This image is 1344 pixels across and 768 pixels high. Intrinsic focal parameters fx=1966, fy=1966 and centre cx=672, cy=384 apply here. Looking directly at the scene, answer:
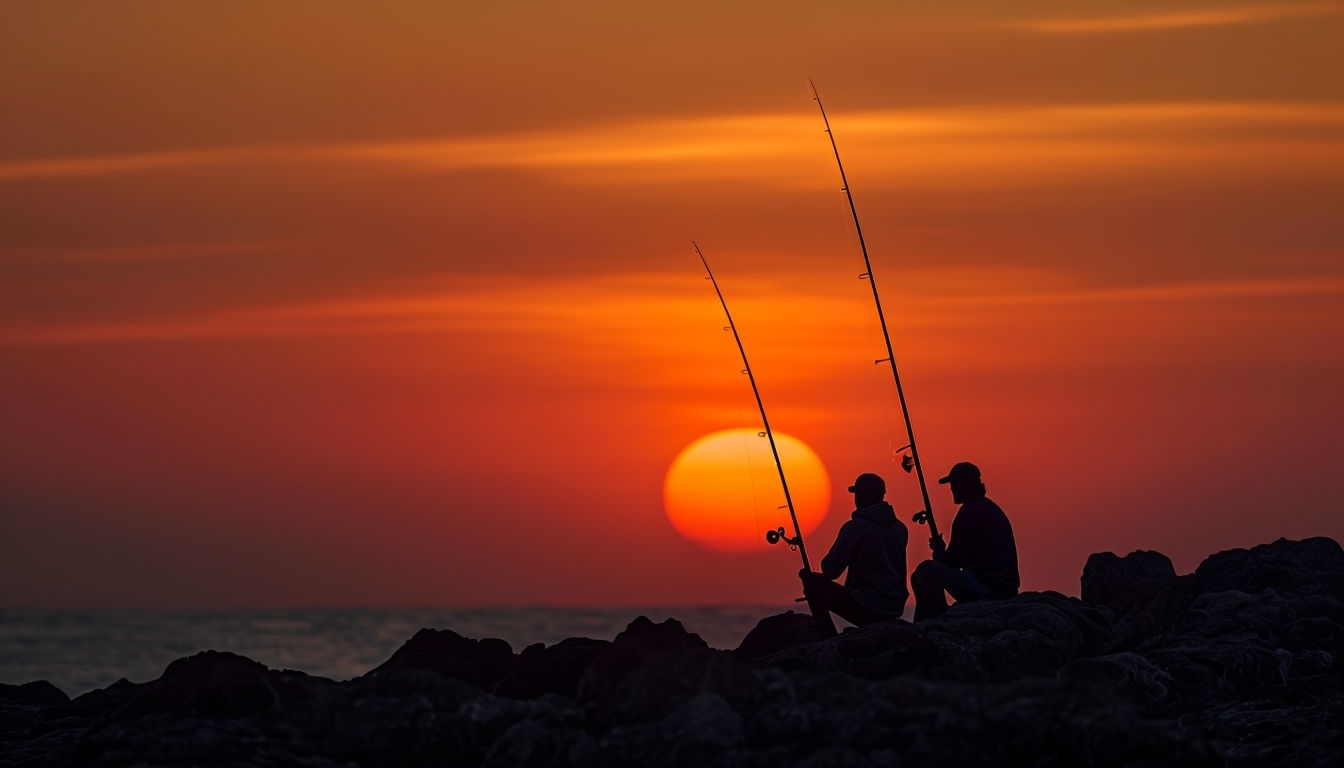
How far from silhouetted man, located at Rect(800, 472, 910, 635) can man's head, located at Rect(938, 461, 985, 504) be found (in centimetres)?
58

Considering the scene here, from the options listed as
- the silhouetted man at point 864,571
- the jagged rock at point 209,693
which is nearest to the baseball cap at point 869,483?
the silhouetted man at point 864,571

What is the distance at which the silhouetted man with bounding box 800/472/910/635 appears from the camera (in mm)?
15805

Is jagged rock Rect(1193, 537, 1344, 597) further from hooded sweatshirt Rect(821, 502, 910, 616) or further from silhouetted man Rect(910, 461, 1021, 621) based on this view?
hooded sweatshirt Rect(821, 502, 910, 616)

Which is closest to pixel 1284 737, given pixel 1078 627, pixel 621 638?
pixel 1078 627

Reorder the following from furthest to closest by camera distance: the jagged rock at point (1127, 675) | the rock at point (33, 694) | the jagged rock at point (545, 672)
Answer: the rock at point (33, 694), the jagged rock at point (545, 672), the jagged rock at point (1127, 675)

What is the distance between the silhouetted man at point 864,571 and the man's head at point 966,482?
1.92 feet

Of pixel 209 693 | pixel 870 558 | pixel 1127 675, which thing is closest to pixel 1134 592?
pixel 870 558

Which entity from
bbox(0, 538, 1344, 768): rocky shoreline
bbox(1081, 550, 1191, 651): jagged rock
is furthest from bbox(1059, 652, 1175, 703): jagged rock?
bbox(1081, 550, 1191, 651): jagged rock

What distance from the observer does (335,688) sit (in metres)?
11.3

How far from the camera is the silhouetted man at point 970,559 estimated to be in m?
15.6

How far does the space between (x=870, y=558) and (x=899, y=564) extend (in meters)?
0.29

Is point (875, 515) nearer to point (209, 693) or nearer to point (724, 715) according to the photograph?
point (724, 715)

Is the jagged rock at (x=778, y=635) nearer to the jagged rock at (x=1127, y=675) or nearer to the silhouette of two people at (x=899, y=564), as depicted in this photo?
the silhouette of two people at (x=899, y=564)

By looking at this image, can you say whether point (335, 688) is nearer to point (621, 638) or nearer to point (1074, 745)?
point (621, 638)
